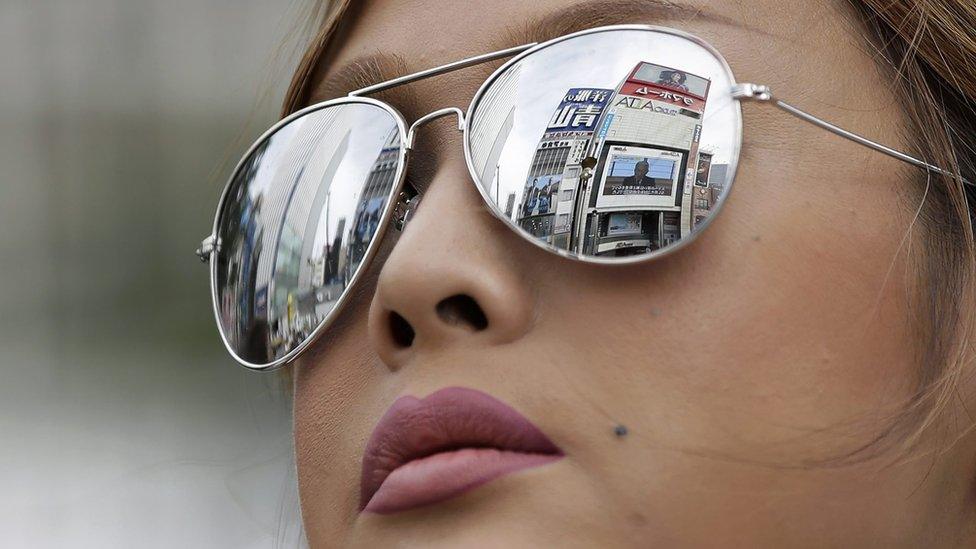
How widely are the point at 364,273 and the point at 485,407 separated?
0.28m

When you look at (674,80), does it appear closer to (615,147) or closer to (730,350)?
(615,147)

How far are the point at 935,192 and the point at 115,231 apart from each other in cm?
326

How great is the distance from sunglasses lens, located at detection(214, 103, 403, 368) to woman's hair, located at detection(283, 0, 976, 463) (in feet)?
1.81

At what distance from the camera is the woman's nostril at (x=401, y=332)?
1229mm

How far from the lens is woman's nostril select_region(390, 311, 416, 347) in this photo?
1.23m

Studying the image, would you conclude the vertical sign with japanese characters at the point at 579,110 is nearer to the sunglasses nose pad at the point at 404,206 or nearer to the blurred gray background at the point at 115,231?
the sunglasses nose pad at the point at 404,206

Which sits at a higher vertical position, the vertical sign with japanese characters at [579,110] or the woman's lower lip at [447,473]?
the vertical sign with japanese characters at [579,110]

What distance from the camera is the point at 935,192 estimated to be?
4.00 ft

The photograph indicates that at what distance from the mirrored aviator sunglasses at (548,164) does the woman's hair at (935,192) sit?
4 centimetres

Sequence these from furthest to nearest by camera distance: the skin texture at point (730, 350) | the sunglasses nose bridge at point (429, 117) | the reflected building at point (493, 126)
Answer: the sunglasses nose bridge at point (429, 117) → the reflected building at point (493, 126) → the skin texture at point (730, 350)

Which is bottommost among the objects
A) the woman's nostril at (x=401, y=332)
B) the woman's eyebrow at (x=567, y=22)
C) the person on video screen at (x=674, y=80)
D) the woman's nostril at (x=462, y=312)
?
the woman's nostril at (x=401, y=332)

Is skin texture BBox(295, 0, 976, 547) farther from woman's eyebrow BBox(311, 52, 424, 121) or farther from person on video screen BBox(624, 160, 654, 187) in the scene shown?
woman's eyebrow BBox(311, 52, 424, 121)

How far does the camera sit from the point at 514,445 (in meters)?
1.14

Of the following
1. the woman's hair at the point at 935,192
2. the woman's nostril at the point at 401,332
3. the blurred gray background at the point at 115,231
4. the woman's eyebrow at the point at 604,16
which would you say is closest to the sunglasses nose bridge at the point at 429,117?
the woman's eyebrow at the point at 604,16
